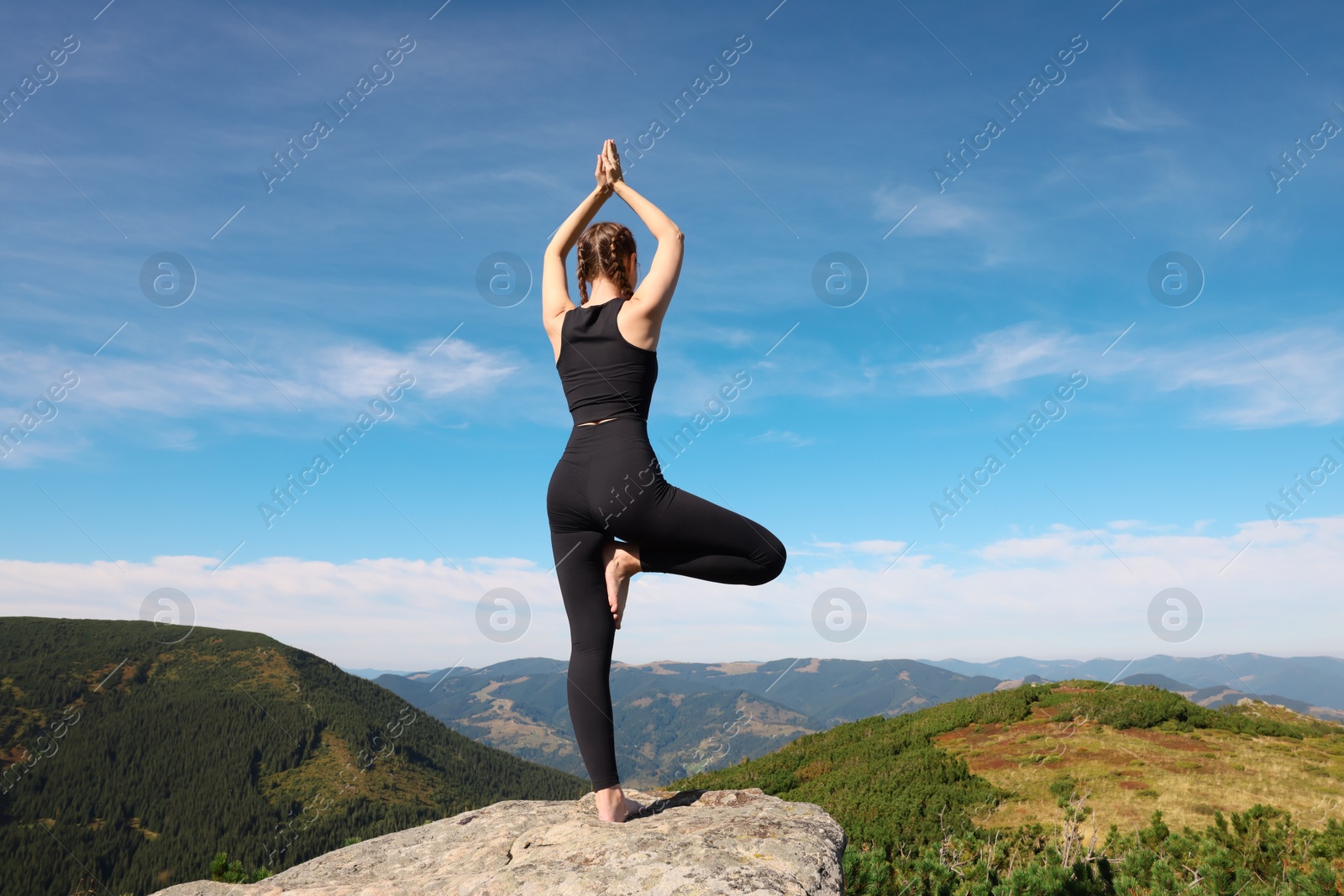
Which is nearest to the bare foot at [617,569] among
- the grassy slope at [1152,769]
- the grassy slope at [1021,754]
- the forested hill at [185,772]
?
the grassy slope at [1021,754]

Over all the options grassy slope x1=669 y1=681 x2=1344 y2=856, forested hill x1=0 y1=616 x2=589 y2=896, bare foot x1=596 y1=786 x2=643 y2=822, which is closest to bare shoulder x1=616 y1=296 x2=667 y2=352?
bare foot x1=596 y1=786 x2=643 y2=822

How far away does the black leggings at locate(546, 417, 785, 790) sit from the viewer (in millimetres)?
4094

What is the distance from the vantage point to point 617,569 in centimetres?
433

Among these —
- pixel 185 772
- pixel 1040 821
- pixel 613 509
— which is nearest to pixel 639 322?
pixel 613 509

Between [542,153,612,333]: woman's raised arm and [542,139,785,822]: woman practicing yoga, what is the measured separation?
0.73 feet

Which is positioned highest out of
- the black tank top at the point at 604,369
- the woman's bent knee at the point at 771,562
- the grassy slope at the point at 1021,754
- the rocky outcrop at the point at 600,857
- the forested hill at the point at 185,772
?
the black tank top at the point at 604,369

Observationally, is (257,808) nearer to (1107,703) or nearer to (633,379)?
(1107,703)

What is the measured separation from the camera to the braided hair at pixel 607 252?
4559 mm

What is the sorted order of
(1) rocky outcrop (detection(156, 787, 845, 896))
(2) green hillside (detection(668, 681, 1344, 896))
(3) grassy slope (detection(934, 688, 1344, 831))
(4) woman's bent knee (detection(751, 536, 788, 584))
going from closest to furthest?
(1) rocky outcrop (detection(156, 787, 845, 896)) < (4) woman's bent knee (detection(751, 536, 788, 584)) < (2) green hillside (detection(668, 681, 1344, 896)) < (3) grassy slope (detection(934, 688, 1344, 831))

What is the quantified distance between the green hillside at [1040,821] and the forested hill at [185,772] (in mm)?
109610

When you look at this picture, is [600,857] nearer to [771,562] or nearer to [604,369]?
[771,562]

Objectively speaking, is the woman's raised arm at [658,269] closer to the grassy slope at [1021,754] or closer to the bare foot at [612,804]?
the bare foot at [612,804]

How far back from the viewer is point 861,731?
26203mm

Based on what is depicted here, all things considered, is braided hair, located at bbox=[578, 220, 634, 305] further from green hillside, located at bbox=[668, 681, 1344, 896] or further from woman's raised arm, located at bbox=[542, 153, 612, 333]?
green hillside, located at bbox=[668, 681, 1344, 896]
